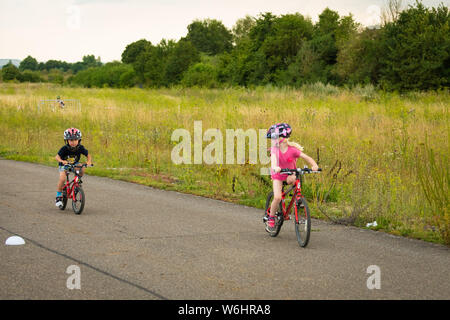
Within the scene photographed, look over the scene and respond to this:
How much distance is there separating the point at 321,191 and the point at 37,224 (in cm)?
522

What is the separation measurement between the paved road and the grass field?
866 mm

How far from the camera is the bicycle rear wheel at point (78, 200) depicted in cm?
1015

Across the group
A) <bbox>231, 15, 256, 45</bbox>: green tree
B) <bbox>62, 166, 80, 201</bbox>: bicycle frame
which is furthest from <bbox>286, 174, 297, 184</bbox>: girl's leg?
<bbox>231, 15, 256, 45</bbox>: green tree

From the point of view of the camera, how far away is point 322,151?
46.8 ft

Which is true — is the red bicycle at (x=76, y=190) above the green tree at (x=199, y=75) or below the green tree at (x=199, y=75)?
below

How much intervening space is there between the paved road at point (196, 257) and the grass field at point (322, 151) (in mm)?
866

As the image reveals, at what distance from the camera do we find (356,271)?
6.52 metres

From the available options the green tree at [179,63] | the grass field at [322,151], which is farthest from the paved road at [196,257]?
the green tree at [179,63]

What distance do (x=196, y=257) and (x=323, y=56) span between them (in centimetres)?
5311

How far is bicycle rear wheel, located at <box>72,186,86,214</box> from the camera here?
1015cm

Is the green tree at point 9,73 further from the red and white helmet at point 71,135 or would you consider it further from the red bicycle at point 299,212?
the red bicycle at point 299,212

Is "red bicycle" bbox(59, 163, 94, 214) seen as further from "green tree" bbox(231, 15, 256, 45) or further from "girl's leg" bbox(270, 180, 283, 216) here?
"green tree" bbox(231, 15, 256, 45)

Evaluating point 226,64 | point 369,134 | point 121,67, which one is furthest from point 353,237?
point 121,67
